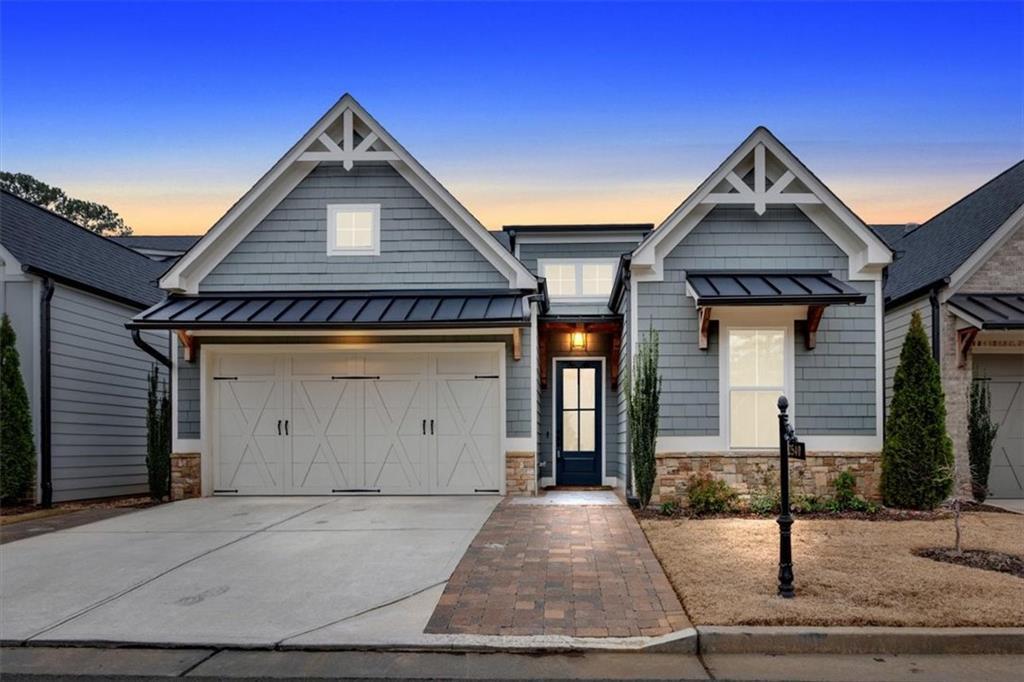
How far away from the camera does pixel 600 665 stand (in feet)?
14.9

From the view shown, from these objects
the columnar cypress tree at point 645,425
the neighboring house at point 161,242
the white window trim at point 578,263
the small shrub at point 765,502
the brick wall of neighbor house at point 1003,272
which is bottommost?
the small shrub at point 765,502

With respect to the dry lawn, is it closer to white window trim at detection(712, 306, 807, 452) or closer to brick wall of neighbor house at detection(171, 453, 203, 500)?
white window trim at detection(712, 306, 807, 452)

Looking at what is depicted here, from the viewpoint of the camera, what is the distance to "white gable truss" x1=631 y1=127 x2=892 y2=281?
10.8 meters

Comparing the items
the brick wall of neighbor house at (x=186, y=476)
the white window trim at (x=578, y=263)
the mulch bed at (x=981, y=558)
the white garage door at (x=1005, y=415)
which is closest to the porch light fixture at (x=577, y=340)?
the white window trim at (x=578, y=263)

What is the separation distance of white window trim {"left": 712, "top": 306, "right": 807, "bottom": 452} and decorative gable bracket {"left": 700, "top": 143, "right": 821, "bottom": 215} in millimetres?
1584

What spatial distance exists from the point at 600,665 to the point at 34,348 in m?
12.0

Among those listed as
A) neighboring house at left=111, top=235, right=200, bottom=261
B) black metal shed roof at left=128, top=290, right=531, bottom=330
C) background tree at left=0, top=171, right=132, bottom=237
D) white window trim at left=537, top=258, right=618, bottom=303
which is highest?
background tree at left=0, top=171, right=132, bottom=237

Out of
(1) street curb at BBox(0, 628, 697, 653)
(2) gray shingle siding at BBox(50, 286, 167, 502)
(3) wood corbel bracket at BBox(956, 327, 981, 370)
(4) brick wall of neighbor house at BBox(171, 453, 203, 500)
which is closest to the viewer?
(1) street curb at BBox(0, 628, 697, 653)

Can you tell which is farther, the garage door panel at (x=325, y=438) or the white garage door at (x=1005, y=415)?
the white garage door at (x=1005, y=415)

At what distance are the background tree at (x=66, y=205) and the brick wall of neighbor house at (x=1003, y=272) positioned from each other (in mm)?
39757

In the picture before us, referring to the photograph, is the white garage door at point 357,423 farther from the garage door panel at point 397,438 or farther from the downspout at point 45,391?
the downspout at point 45,391

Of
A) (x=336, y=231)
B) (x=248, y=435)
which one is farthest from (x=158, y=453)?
(x=336, y=231)

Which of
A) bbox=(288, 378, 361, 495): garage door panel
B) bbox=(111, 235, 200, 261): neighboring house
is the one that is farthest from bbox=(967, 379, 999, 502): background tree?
bbox=(111, 235, 200, 261): neighboring house

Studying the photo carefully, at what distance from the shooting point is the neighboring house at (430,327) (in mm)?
10859
